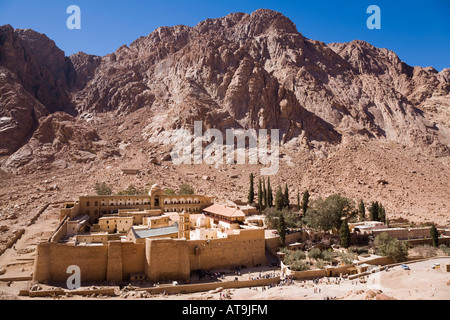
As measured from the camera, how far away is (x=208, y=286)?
75.4 ft

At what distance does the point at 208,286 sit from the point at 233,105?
63087 millimetres

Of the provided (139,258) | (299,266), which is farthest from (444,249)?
(139,258)

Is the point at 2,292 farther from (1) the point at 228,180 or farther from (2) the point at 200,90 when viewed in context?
(2) the point at 200,90

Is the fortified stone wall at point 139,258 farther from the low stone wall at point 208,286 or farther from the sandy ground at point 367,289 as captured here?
the sandy ground at point 367,289

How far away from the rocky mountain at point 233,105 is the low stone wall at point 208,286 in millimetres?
29446

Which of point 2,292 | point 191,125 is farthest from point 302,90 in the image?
point 2,292

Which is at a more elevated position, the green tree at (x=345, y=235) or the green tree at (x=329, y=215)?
the green tree at (x=329, y=215)

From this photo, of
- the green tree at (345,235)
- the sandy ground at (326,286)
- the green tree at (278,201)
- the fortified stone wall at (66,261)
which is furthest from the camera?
the green tree at (278,201)

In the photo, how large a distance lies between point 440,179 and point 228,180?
4036cm

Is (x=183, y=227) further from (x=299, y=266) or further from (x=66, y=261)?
(x=299, y=266)

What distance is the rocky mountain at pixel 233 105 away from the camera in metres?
65.2

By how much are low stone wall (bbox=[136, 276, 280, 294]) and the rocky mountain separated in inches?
1159

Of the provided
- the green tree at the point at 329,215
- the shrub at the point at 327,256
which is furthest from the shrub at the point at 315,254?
the green tree at the point at 329,215

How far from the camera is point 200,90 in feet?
283
